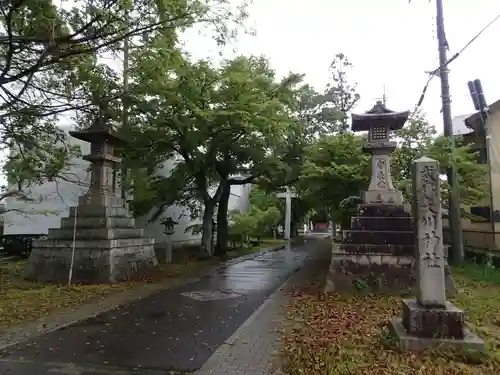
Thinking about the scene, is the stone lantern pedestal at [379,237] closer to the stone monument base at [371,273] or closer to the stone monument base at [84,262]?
the stone monument base at [371,273]

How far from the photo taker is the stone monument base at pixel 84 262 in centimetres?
1160

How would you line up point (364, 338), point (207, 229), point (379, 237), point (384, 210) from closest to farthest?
point (364, 338) < point (379, 237) < point (384, 210) < point (207, 229)

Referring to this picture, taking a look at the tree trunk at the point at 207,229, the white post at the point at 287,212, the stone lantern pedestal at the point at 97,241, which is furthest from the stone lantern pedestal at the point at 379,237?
the white post at the point at 287,212

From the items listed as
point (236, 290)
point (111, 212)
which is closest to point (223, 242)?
point (111, 212)

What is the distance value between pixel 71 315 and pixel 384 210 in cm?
761

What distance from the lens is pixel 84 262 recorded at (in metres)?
11.7

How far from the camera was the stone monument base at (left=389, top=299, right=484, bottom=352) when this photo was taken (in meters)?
5.12

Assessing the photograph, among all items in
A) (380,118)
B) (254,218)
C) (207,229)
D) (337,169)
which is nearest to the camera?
(380,118)

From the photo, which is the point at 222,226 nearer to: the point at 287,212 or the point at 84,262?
the point at 84,262

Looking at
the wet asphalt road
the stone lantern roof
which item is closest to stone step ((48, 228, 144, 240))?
the wet asphalt road

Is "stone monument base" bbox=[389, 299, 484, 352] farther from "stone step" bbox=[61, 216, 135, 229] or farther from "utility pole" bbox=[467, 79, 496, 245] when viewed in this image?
"utility pole" bbox=[467, 79, 496, 245]

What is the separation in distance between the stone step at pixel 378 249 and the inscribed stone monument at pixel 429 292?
3770 mm

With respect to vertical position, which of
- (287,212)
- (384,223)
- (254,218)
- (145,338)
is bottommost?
(145,338)

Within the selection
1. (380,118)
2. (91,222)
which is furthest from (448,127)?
(91,222)
